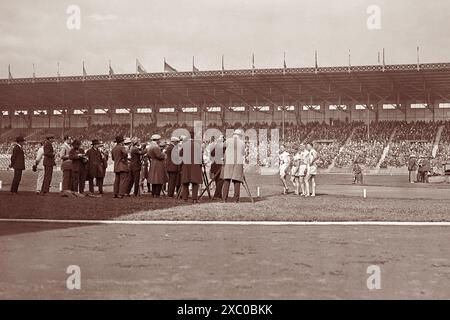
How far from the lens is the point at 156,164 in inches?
663

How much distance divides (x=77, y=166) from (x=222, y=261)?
11321mm

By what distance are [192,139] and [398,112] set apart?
A: 138 ft

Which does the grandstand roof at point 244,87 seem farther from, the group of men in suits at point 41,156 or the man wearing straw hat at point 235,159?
the man wearing straw hat at point 235,159

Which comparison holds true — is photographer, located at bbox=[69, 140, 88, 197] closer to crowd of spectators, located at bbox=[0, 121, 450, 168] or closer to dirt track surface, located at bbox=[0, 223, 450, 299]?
dirt track surface, located at bbox=[0, 223, 450, 299]

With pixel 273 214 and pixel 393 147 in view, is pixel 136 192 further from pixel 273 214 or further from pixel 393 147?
pixel 393 147

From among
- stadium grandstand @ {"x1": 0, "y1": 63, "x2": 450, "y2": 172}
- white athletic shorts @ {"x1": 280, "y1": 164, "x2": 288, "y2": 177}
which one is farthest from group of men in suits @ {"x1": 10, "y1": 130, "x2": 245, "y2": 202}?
stadium grandstand @ {"x1": 0, "y1": 63, "x2": 450, "y2": 172}

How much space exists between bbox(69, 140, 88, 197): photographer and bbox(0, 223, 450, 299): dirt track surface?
6422mm

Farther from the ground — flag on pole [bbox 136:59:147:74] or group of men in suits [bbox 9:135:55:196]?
flag on pole [bbox 136:59:147:74]

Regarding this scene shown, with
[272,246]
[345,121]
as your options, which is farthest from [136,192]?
[345,121]

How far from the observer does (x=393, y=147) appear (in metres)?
46.2

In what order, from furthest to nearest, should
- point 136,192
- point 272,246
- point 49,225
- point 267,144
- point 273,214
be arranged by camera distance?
point 267,144, point 136,192, point 273,214, point 49,225, point 272,246

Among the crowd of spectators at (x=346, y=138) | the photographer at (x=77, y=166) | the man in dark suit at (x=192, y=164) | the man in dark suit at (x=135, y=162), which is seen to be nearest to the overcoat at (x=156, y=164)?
the man in dark suit at (x=135, y=162)

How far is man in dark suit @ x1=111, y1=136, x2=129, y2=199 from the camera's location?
16.9 metres

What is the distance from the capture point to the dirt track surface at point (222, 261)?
5.75 m
